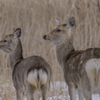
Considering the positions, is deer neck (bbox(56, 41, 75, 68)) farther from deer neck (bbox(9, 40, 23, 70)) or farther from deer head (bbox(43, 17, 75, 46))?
deer neck (bbox(9, 40, 23, 70))

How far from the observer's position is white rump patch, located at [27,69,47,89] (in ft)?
12.8

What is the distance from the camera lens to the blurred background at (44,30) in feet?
20.1

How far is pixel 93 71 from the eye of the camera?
12.4ft

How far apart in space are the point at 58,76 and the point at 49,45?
81cm

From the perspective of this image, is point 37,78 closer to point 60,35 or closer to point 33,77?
point 33,77

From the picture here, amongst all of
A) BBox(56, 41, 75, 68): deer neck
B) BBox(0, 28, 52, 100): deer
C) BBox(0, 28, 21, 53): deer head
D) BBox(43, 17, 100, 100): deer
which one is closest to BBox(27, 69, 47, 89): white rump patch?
BBox(0, 28, 52, 100): deer

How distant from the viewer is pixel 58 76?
6.32m

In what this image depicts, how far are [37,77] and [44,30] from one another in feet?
11.0

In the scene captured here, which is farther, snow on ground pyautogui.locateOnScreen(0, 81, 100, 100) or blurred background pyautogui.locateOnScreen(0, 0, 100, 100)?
blurred background pyautogui.locateOnScreen(0, 0, 100, 100)

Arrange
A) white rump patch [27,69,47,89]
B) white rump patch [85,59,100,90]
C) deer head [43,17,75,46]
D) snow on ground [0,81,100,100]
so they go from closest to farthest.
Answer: white rump patch [85,59,100,90] → white rump patch [27,69,47,89] → deer head [43,17,75,46] → snow on ground [0,81,100,100]

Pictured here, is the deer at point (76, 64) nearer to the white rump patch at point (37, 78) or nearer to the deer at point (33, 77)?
the deer at point (33, 77)

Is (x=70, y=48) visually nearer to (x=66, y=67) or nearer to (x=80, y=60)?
(x=66, y=67)

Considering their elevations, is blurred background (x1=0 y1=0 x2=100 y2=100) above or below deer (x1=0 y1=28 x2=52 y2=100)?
above

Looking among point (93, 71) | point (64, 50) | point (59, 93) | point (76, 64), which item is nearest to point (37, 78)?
point (76, 64)
